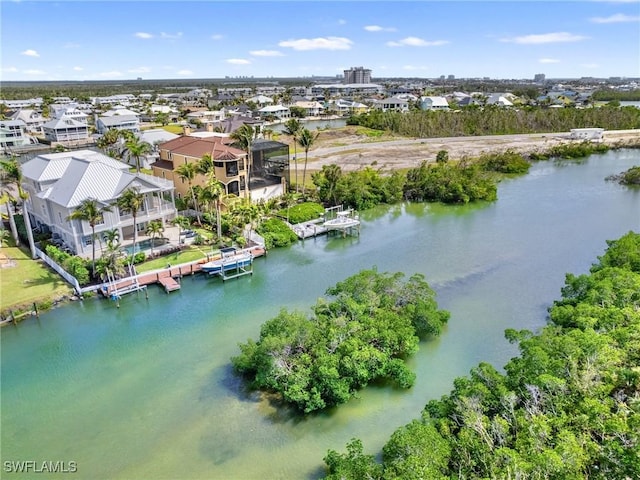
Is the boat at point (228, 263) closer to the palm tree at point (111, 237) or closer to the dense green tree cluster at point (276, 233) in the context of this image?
the dense green tree cluster at point (276, 233)

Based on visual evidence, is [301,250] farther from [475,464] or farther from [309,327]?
[475,464]

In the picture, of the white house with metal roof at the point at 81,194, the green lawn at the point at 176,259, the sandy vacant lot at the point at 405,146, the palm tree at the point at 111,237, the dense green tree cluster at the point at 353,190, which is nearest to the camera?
the palm tree at the point at 111,237

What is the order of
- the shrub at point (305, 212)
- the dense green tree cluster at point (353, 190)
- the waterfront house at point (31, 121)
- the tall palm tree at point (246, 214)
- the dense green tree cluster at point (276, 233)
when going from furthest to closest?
1. the waterfront house at point (31, 121)
2. the dense green tree cluster at point (353, 190)
3. the shrub at point (305, 212)
4. the dense green tree cluster at point (276, 233)
5. the tall palm tree at point (246, 214)

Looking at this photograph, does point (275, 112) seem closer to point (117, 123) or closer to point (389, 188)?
point (117, 123)

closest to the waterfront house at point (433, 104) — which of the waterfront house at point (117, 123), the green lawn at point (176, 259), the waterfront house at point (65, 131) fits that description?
the waterfront house at point (117, 123)

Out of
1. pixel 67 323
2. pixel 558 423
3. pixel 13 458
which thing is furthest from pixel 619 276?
pixel 67 323

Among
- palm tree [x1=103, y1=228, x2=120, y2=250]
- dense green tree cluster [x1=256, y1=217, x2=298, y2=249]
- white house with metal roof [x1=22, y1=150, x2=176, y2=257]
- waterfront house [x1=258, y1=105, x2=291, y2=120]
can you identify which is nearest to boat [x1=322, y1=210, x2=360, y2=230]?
dense green tree cluster [x1=256, y1=217, x2=298, y2=249]
